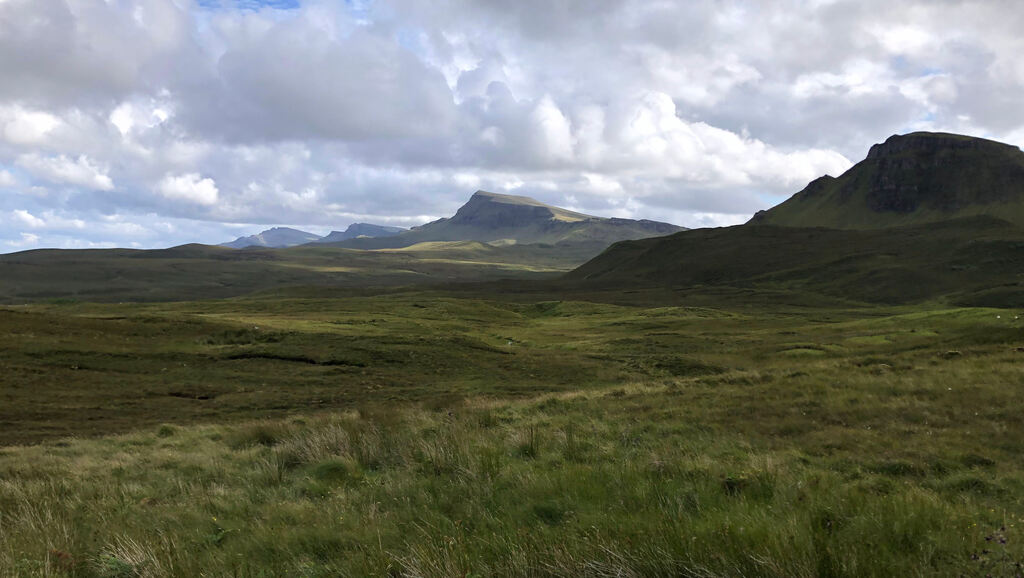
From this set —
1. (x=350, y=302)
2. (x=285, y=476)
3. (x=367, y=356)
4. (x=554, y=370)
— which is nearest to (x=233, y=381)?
(x=367, y=356)

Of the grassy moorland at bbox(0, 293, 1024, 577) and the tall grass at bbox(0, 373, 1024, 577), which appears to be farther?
the grassy moorland at bbox(0, 293, 1024, 577)

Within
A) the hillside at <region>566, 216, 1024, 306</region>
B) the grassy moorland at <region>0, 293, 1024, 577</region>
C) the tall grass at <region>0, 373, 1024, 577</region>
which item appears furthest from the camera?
the hillside at <region>566, 216, 1024, 306</region>

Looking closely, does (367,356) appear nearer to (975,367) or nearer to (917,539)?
(975,367)

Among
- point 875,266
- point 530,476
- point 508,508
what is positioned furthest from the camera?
point 875,266

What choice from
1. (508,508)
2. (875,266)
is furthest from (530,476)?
(875,266)

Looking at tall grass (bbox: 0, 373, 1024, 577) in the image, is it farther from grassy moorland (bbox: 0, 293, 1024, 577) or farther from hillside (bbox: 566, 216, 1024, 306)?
hillside (bbox: 566, 216, 1024, 306)

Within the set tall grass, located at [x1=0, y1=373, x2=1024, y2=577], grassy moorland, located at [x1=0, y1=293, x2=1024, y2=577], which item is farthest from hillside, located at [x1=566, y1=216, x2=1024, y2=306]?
tall grass, located at [x1=0, y1=373, x2=1024, y2=577]

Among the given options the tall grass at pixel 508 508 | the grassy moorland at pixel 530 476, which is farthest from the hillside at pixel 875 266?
the tall grass at pixel 508 508

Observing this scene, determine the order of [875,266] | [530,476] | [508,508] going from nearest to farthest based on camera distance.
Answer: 1. [508,508]
2. [530,476]
3. [875,266]

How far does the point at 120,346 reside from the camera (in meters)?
36.4

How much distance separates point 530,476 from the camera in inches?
309

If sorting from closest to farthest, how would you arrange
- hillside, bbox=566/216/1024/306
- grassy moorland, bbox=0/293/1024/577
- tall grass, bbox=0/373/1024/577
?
tall grass, bbox=0/373/1024/577 → grassy moorland, bbox=0/293/1024/577 → hillside, bbox=566/216/1024/306

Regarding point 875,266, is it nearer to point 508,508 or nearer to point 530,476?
point 530,476

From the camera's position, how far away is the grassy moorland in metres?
4.79
